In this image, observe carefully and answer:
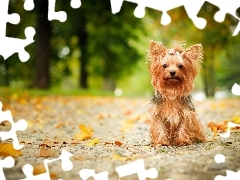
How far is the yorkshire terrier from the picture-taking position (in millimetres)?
6422

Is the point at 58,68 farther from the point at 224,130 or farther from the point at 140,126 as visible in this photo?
the point at 224,130

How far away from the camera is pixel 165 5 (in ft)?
26.3

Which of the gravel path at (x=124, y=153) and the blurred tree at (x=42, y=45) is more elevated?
the blurred tree at (x=42, y=45)

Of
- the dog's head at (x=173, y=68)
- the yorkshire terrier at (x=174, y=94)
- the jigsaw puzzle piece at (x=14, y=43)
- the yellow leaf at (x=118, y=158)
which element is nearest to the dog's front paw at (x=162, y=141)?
the yorkshire terrier at (x=174, y=94)

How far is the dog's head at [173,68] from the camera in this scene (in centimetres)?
639

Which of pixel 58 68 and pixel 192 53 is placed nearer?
pixel 192 53

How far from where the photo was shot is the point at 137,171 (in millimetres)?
4938

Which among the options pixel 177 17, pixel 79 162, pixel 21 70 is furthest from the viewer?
pixel 21 70

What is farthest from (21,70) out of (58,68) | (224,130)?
(224,130)

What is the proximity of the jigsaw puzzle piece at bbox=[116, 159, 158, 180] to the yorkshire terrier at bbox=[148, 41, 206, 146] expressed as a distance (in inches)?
70.2

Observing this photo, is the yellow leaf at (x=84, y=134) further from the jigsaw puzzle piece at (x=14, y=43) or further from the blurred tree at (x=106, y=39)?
the blurred tree at (x=106, y=39)

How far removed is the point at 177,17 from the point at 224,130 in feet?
43.7

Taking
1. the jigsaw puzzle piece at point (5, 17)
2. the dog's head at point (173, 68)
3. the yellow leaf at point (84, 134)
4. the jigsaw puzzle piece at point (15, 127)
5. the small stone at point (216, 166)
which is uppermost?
the jigsaw puzzle piece at point (5, 17)

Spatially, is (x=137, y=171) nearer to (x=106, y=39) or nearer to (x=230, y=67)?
(x=106, y=39)
